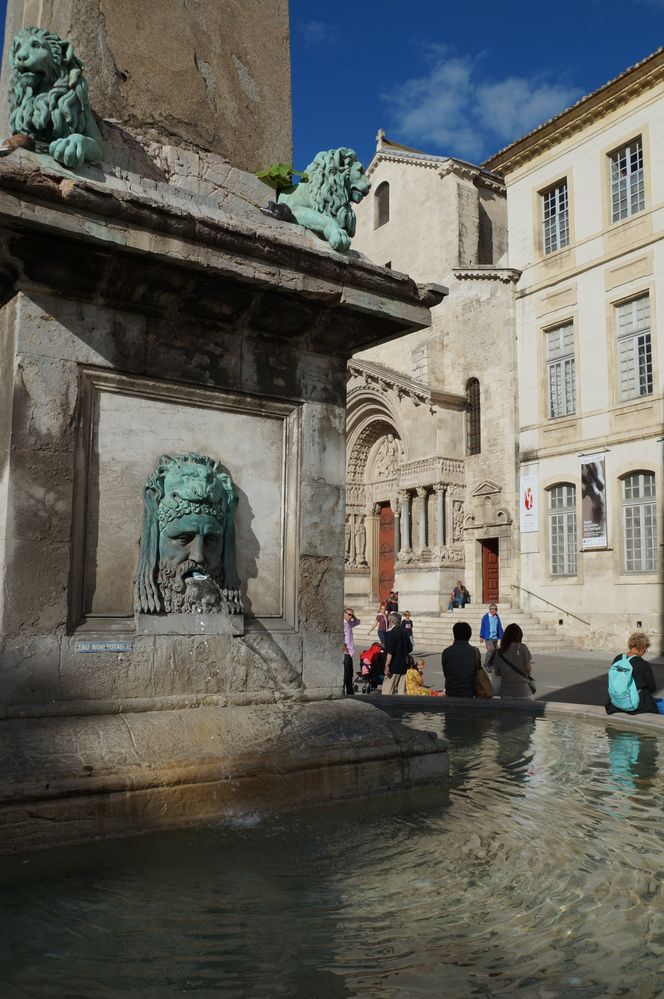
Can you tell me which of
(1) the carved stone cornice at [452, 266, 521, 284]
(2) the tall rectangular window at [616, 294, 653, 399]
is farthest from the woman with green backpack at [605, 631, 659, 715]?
(1) the carved stone cornice at [452, 266, 521, 284]

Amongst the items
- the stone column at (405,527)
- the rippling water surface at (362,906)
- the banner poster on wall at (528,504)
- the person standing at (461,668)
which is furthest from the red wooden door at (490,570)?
the rippling water surface at (362,906)

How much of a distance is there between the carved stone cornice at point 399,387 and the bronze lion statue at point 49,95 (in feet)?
83.7

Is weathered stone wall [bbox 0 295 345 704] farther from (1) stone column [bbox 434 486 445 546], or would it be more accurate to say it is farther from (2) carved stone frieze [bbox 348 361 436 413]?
(2) carved stone frieze [bbox 348 361 436 413]

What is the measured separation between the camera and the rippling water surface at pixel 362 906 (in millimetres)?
2473

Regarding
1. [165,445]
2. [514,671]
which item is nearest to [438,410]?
[514,671]

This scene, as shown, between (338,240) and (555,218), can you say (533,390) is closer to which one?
(555,218)

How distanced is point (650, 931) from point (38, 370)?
3500mm

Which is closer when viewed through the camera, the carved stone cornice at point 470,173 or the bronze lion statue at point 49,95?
the bronze lion statue at point 49,95

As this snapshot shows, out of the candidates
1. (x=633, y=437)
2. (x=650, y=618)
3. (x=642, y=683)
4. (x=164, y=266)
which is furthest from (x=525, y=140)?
(x=164, y=266)

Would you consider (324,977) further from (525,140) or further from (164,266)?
(525,140)

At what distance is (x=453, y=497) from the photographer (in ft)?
95.3

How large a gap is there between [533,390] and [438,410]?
4.26 meters

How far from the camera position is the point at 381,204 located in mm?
36125

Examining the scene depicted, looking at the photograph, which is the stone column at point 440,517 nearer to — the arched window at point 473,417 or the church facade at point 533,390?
the church facade at point 533,390
